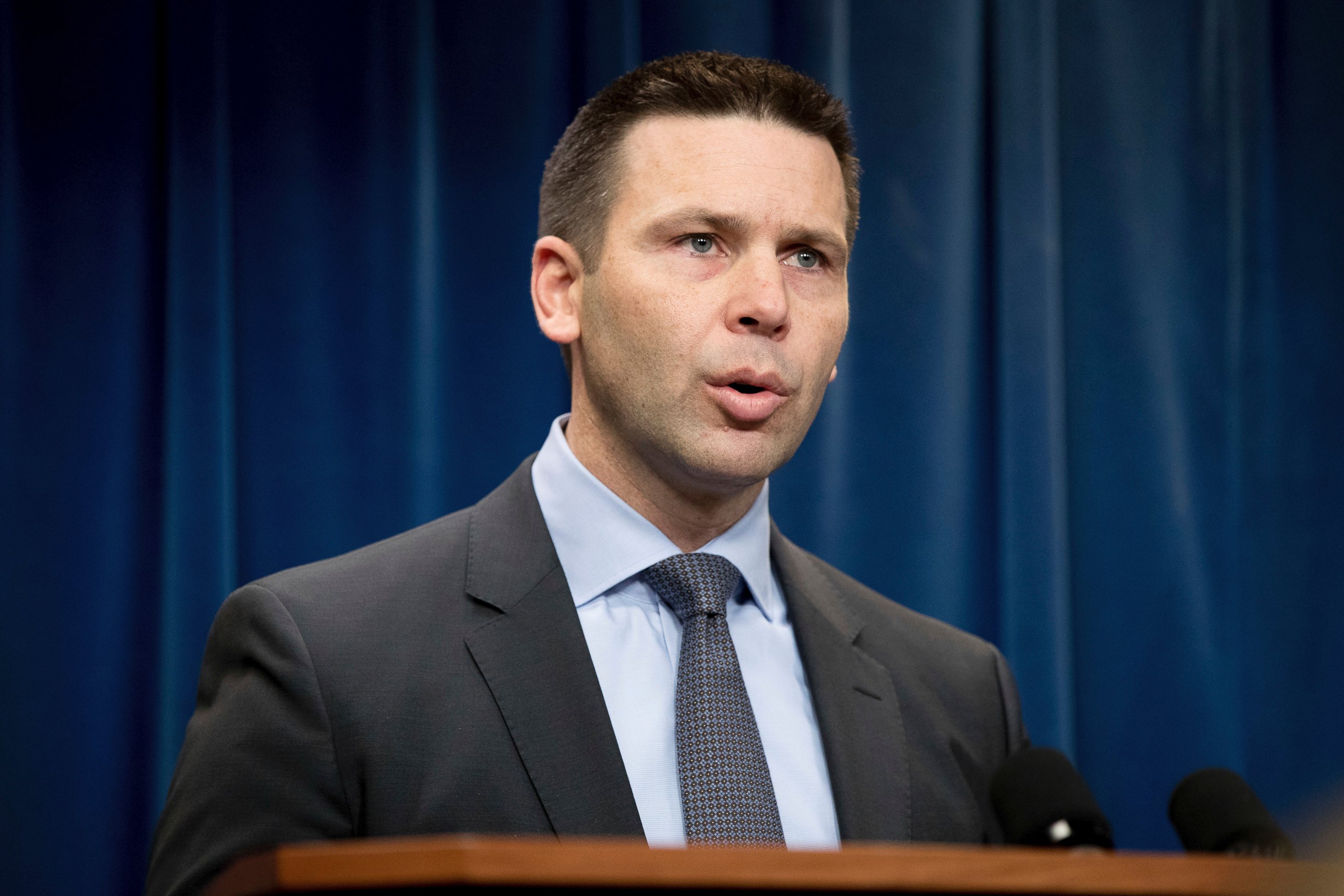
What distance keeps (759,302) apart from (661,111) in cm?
38

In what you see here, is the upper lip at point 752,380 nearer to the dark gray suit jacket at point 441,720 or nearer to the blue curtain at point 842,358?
the dark gray suit jacket at point 441,720

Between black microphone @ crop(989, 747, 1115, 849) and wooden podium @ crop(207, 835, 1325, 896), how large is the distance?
253mm

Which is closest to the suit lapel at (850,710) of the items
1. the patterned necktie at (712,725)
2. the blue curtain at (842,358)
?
the patterned necktie at (712,725)

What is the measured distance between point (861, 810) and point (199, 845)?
0.84 m

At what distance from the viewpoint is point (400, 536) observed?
1.73 metres

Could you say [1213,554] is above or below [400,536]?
below

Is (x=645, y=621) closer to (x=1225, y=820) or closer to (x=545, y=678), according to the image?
(x=545, y=678)

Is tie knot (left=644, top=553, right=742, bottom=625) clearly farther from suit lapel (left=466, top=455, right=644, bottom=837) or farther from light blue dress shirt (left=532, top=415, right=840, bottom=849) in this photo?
suit lapel (left=466, top=455, right=644, bottom=837)

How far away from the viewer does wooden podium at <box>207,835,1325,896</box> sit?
25.4 inches

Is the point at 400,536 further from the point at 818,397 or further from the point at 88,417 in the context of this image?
the point at 88,417

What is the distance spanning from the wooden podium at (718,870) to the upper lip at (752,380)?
3.32 feet

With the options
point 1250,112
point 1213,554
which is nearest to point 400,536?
point 1213,554

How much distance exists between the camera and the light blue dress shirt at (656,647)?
1.55 m

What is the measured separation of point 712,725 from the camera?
1545 millimetres
